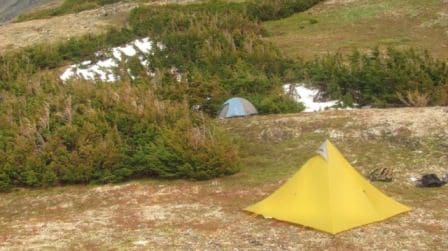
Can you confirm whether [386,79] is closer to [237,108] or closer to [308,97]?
[308,97]

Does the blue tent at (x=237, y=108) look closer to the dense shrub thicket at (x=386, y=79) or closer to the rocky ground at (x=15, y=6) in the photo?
the dense shrub thicket at (x=386, y=79)

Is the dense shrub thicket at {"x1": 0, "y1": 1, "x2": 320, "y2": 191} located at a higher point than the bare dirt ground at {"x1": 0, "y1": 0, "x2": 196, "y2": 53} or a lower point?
lower

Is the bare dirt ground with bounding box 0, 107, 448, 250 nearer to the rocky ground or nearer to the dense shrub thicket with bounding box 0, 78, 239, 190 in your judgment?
the dense shrub thicket with bounding box 0, 78, 239, 190

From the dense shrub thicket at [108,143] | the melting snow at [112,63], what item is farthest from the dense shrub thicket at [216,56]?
the dense shrub thicket at [108,143]

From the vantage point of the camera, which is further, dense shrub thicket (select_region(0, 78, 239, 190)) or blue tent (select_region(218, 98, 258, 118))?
blue tent (select_region(218, 98, 258, 118))

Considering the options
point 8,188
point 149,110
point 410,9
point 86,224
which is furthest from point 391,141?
point 410,9

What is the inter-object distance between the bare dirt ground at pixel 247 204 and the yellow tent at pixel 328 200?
19cm

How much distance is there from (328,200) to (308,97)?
10.7m

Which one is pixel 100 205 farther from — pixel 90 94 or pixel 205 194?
pixel 90 94

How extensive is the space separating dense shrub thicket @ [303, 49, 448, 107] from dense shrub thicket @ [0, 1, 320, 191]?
1651 millimetres

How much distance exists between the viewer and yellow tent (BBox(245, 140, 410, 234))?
1273 centimetres

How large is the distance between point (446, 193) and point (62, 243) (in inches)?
299

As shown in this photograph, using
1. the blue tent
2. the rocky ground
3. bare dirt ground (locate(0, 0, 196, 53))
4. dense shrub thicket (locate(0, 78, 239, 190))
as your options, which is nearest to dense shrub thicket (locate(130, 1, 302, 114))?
the blue tent

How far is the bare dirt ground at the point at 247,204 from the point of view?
12.3 meters
